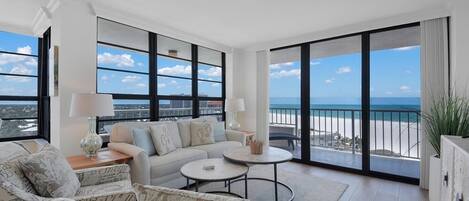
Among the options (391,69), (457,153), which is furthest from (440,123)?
(391,69)

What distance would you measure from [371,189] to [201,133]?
2430 mm

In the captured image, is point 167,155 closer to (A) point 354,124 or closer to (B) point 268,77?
(B) point 268,77

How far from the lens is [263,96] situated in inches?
184

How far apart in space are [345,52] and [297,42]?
2.79ft

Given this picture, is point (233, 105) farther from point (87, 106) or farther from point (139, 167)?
point (87, 106)

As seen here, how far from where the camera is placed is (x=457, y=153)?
1.67 metres

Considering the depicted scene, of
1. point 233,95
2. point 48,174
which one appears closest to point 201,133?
point 233,95

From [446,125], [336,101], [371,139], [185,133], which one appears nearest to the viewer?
[446,125]

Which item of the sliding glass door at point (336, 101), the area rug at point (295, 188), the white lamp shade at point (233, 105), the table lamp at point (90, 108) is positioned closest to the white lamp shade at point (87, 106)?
the table lamp at point (90, 108)

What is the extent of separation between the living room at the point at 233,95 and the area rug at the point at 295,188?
0.02m

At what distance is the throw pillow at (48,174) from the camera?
1349 mm

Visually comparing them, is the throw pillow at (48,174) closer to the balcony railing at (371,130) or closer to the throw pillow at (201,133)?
the throw pillow at (201,133)

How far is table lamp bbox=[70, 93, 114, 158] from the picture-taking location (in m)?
2.32

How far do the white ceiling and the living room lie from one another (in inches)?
1.2
